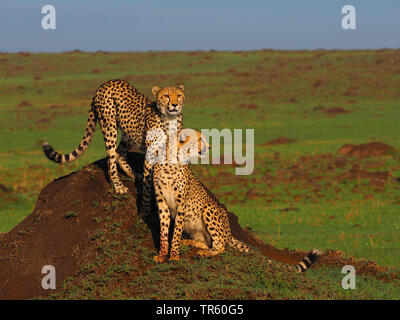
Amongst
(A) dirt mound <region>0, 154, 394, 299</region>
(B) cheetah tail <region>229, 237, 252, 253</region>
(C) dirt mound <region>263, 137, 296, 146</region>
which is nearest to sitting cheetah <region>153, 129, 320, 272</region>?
(B) cheetah tail <region>229, 237, 252, 253</region>

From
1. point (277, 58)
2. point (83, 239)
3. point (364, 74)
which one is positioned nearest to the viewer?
point (83, 239)

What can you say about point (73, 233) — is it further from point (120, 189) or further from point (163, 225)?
point (163, 225)

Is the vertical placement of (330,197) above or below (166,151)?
below

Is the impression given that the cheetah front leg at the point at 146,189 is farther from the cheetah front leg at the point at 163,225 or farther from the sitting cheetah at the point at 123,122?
the cheetah front leg at the point at 163,225

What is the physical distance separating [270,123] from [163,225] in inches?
1137

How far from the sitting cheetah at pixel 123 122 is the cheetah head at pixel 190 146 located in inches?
5.3

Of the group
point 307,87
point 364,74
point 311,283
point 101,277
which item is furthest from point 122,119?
point 364,74

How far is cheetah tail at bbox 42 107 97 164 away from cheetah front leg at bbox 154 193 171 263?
1725 mm

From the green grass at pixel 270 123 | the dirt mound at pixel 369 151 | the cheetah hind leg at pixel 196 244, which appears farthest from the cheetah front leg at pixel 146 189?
the dirt mound at pixel 369 151

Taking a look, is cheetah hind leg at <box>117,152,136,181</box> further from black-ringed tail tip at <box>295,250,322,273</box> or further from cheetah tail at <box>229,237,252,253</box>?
black-ringed tail tip at <box>295,250,322,273</box>

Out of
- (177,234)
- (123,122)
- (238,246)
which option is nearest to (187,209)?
(177,234)

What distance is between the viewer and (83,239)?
8.46m

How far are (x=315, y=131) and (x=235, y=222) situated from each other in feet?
78.6

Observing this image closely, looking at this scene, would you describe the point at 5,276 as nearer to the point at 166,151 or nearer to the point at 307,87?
the point at 166,151
